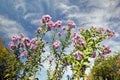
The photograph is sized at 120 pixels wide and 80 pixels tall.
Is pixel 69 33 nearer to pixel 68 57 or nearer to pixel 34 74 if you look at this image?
pixel 68 57

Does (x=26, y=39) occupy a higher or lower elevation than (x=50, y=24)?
lower

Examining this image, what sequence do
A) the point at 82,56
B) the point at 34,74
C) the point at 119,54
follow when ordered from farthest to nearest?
the point at 119,54
the point at 34,74
the point at 82,56

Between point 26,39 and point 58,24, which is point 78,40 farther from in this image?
point 26,39

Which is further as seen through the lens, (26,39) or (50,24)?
(26,39)

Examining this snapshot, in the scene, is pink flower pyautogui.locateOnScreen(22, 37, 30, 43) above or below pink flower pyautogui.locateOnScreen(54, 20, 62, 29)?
below

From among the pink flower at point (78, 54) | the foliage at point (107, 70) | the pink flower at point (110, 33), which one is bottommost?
the pink flower at point (78, 54)

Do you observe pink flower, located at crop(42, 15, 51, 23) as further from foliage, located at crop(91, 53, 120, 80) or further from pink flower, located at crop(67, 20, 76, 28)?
foliage, located at crop(91, 53, 120, 80)

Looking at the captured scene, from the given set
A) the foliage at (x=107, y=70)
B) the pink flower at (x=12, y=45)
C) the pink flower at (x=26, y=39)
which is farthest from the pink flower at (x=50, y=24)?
the foliage at (x=107, y=70)

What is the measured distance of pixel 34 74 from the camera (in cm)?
1409

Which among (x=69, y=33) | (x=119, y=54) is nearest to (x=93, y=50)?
(x=69, y=33)

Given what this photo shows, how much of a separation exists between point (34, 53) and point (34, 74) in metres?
1.11

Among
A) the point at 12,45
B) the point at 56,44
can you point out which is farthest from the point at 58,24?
the point at 12,45

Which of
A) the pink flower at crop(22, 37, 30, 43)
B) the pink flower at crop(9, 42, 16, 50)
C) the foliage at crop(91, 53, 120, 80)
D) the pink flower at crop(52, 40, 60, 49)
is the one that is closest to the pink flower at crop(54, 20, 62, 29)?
the pink flower at crop(52, 40, 60, 49)

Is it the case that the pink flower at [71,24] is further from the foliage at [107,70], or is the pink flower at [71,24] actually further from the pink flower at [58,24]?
the foliage at [107,70]
